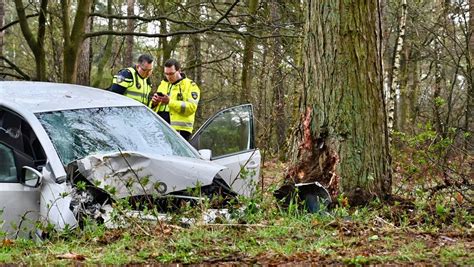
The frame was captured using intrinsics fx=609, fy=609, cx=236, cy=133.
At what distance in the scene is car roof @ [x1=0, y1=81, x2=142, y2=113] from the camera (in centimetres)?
582

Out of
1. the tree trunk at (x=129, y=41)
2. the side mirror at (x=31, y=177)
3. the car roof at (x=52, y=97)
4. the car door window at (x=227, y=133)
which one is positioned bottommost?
the side mirror at (x=31, y=177)

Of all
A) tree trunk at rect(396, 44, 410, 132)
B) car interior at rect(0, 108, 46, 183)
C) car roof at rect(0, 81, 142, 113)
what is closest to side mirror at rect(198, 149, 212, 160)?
car roof at rect(0, 81, 142, 113)

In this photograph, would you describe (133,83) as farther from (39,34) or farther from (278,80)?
(278,80)

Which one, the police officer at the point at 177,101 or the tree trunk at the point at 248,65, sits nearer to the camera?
the police officer at the point at 177,101

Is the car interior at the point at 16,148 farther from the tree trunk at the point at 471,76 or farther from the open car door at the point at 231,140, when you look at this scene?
the tree trunk at the point at 471,76

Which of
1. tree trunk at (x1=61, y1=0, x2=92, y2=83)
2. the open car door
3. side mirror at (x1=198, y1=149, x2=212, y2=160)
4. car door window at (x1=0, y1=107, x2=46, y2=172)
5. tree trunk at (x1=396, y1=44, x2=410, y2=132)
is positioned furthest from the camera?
tree trunk at (x1=396, y1=44, x2=410, y2=132)

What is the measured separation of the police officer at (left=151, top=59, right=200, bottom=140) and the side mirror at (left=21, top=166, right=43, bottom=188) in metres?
3.59

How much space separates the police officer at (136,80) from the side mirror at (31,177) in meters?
3.82

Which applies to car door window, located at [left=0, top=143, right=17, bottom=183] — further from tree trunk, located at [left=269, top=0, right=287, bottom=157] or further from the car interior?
tree trunk, located at [left=269, top=0, right=287, bottom=157]

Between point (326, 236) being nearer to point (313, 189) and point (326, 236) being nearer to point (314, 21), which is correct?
point (313, 189)

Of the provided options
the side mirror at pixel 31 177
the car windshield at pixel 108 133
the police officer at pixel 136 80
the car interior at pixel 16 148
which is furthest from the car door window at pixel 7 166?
the police officer at pixel 136 80

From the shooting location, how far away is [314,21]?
6324 mm

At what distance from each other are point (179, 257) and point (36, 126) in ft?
7.51

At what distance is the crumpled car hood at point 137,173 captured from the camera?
16.7ft
